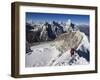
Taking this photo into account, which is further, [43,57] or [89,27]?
[89,27]

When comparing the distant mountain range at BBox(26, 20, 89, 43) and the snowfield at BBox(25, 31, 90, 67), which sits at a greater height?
the distant mountain range at BBox(26, 20, 89, 43)

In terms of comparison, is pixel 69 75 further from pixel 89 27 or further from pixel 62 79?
pixel 89 27

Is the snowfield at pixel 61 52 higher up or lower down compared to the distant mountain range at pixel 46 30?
lower down

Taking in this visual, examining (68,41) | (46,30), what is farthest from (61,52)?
(46,30)

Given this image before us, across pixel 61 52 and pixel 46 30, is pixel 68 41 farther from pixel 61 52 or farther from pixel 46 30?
pixel 46 30

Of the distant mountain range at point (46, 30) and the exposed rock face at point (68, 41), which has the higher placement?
the distant mountain range at point (46, 30)

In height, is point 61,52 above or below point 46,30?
below

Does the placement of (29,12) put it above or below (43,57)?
above

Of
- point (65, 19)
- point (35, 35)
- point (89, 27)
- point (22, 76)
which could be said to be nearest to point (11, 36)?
point (35, 35)
